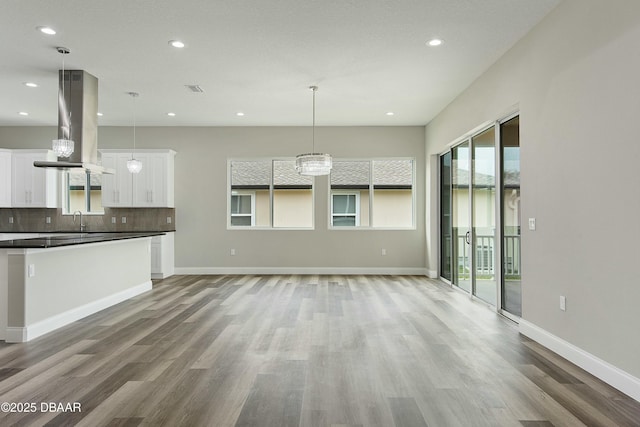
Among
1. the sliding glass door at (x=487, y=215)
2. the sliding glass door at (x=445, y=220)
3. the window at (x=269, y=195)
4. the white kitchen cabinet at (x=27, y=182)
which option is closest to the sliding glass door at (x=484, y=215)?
the sliding glass door at (x=487, y=215)

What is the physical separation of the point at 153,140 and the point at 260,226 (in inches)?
111

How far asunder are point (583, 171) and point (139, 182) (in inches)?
292

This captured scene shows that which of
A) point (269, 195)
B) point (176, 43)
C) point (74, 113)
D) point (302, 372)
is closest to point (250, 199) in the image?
point (269, 195)

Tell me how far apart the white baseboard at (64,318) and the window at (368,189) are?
13.8 ft

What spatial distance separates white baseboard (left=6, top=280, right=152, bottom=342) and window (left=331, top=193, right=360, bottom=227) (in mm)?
4037

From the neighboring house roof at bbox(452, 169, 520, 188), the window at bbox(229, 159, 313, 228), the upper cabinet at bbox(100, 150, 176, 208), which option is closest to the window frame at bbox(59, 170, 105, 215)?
the upper cabinet at bbox(100, 150, 176, 208)

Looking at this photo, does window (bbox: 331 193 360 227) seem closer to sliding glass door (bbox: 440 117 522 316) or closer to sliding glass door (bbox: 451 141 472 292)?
sliding glass door (bbox: 440 117 522 316)

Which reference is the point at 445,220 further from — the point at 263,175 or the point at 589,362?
the point at 589,362

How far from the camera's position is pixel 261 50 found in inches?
180

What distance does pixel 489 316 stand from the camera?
4.83 metres

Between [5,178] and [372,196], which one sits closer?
[5,178]

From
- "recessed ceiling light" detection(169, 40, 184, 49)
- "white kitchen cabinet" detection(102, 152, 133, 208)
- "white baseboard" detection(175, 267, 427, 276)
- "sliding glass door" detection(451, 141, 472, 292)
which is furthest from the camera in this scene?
"white baseboard" detection(175, 267, 427, 276)

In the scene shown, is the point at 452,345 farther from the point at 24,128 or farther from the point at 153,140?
the point at 24,128

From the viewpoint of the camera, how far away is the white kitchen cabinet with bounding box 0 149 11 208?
25.6 ft
